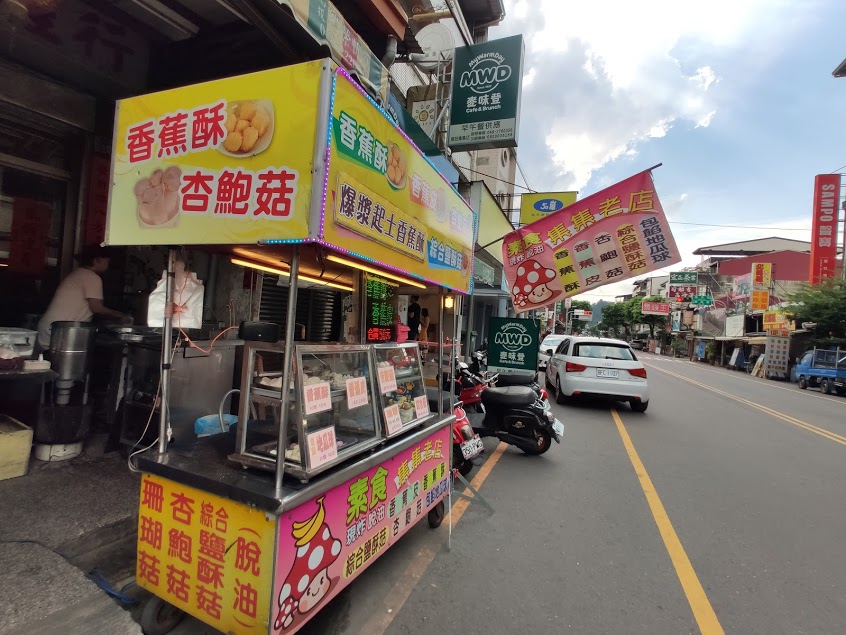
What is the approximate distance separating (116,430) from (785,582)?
5732mm

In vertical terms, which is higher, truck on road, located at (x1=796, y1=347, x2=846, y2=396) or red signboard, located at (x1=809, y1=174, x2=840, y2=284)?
red signboard, located at (x1=809, y1=174, x2=840, y2=284)

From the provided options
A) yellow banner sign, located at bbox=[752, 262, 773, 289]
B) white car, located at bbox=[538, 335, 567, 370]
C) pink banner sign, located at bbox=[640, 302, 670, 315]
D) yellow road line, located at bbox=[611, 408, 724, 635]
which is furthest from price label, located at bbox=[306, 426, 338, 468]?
pink banner sign, located at bbox=[640, 302, 670, 315]

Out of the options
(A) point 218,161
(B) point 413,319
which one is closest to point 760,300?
(B) point 413,319

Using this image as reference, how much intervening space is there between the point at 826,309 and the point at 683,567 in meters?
25.2

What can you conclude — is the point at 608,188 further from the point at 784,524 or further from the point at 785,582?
the point at 785,582

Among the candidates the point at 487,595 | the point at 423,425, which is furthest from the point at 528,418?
the point at 487,595

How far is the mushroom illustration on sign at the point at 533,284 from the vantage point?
700cm

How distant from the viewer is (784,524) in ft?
13.6

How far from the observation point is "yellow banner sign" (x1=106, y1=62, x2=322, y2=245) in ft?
6.32

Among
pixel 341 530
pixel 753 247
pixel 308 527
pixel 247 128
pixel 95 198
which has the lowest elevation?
pixel 341 530

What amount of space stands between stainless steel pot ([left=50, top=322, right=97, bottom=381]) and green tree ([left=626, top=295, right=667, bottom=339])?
58192mm

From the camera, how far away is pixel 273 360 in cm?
249

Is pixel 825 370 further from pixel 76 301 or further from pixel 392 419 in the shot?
pixel 76 301

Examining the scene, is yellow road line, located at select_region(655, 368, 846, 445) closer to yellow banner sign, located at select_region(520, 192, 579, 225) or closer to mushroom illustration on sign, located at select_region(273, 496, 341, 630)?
yellow banner sign, located at select_region(520, 192, 579, 225)
